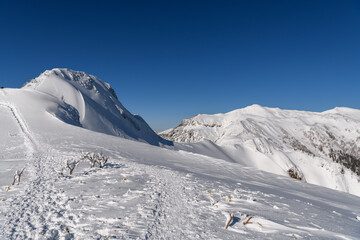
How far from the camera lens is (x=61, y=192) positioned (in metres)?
6.99

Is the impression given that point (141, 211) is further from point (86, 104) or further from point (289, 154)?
point (289, 154)

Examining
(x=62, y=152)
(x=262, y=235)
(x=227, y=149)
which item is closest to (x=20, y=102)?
(x=62, y=152)

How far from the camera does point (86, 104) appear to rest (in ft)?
178

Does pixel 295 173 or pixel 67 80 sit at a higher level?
pixel 67 80

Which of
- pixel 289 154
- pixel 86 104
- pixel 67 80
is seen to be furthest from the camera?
pixel 289 154

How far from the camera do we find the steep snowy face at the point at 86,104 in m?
49.8

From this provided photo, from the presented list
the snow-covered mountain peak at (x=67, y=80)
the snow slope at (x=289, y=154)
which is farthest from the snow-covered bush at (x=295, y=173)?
the snow-covered mountain peak at (x=67, y=80)

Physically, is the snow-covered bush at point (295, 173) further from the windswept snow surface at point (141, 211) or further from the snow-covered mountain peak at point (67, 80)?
the snow-covered mountain peak at point (67, 80)

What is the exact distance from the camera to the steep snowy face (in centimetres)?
4983

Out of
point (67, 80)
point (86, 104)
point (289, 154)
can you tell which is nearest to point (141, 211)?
point (86, 104)

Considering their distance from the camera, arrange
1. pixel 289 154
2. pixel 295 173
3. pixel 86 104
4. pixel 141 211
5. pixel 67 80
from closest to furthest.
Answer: pixel 141 211
pixel 86 104
pixel 67 80
pixel 295 173
pixel 289 154

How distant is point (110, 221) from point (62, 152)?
12507 millimetres

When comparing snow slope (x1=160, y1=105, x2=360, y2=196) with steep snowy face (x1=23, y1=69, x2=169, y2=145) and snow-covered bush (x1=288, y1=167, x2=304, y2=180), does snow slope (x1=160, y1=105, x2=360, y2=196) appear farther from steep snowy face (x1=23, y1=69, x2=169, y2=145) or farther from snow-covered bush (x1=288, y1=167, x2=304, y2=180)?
steep snowy face (x1=23, y1=69, x2=169, y2=145)

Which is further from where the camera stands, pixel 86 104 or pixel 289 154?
pixel 289 154
